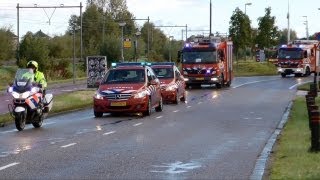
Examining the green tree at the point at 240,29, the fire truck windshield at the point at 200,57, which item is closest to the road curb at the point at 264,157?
the fire truck windshield at the point at 200,57

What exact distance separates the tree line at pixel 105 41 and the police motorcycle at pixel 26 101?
129 ft

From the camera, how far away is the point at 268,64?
272 feet

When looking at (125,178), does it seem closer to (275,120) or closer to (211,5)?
(275,120)

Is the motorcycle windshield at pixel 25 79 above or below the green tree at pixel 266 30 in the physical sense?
below

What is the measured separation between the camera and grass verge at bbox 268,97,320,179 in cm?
1026

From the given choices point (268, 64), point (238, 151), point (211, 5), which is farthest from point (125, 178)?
point (268, 64)

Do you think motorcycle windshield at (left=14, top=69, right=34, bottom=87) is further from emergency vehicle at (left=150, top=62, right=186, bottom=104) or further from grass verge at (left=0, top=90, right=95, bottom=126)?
emergency vehicle at (left=150, top=62, right=186, bottom=104)

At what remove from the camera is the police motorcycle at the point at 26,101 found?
17656 millimetres

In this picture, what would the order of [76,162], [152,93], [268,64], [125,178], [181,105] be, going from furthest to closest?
1. [268,64]
2. [181,105]
3. [152,93]
4. [76,162]
5. [125,178]

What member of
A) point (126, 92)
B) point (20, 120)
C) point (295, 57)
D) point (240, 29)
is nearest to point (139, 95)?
point (126, 92)

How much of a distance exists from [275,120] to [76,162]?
1095 centimetres

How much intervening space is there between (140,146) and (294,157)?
3.62 metres

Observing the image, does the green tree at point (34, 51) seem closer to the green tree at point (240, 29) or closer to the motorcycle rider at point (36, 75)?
the green tree at point (240, 29)

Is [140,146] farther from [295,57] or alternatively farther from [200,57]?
[295,57]
